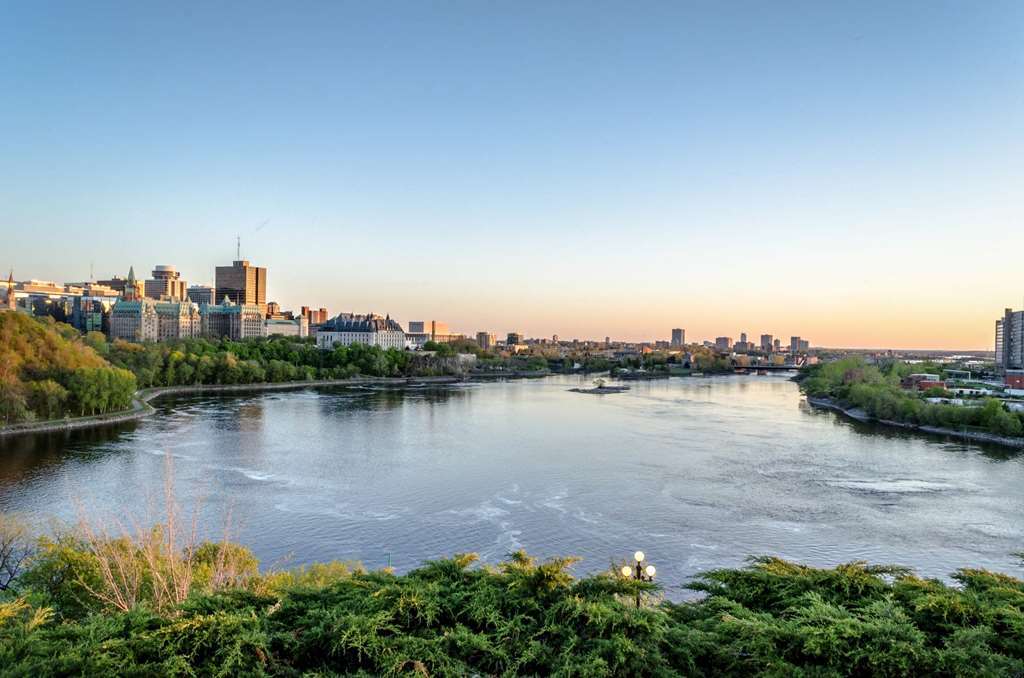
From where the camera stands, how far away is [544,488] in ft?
49.3

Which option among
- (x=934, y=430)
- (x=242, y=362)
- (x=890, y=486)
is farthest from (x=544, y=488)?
(x=242, y=362)

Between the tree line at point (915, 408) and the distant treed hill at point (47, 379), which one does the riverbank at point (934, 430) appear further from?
the distant treed hill at point (47, 379)

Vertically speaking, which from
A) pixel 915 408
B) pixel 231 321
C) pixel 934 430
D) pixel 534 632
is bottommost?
pixel 934 430

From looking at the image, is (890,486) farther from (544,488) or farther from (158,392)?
(158,392)

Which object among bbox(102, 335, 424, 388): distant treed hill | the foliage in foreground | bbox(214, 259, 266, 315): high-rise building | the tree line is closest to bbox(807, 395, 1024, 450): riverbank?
the tree line

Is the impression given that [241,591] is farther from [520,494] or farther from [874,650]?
[520,494]

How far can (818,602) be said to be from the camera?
395 centimetres

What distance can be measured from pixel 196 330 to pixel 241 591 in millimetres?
69671

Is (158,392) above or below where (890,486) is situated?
above

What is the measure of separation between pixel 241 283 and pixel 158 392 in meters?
→ 69.3

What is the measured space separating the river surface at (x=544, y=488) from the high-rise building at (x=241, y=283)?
77124 millimetres

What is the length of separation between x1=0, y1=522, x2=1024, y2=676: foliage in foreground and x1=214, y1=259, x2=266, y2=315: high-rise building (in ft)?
326

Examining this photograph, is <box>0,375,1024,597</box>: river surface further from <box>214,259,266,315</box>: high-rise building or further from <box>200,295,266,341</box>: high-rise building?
<box>214,259,266,315</box>: high-rise building

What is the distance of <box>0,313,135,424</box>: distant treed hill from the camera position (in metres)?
21.9
